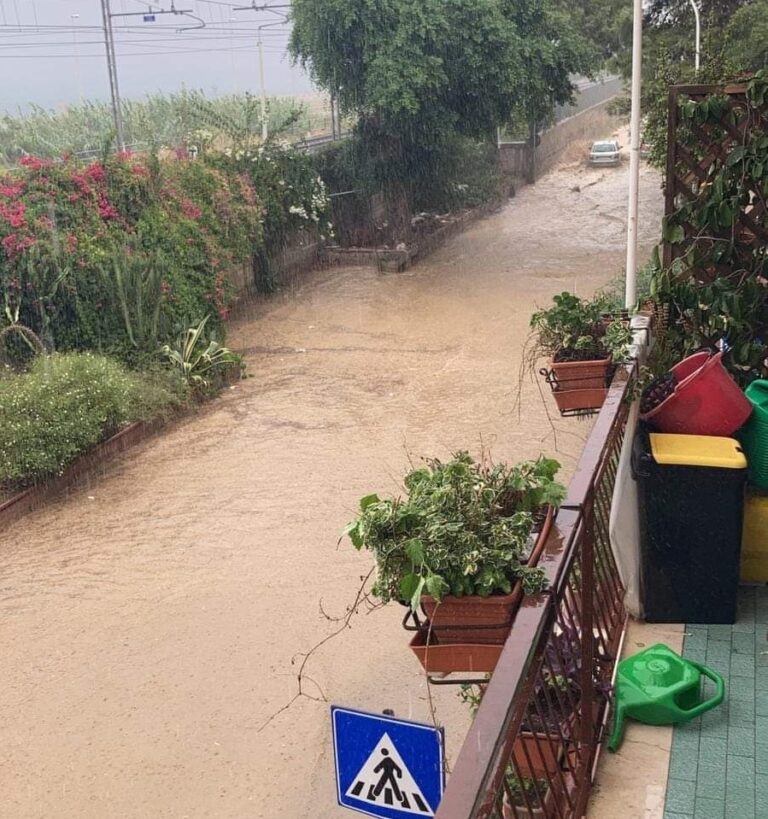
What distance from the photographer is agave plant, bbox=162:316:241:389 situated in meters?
12.4

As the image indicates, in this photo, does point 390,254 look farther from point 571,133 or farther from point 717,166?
point 571,133

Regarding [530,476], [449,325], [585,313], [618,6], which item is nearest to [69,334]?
[449,325]

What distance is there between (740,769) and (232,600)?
4733 mm

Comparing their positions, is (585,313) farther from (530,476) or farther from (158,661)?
(158,661)

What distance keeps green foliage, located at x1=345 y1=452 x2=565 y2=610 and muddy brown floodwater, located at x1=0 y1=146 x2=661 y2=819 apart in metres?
3.05

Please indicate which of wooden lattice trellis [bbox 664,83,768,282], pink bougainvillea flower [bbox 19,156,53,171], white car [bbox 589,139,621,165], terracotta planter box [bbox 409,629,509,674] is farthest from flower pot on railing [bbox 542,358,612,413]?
white car [bbox 589,139,621,165]

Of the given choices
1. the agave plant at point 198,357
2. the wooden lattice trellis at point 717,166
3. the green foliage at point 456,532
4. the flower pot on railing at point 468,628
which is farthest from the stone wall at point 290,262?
the flower pot on railing at point 468,628

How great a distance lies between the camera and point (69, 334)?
1245 centimetres

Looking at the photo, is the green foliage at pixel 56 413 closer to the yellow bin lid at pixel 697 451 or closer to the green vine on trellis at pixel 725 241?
the green vine on trellis at pixel 725 241

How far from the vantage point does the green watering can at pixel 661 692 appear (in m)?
3.40

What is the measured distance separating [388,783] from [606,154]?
108ft

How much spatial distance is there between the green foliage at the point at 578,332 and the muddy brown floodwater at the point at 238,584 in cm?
222

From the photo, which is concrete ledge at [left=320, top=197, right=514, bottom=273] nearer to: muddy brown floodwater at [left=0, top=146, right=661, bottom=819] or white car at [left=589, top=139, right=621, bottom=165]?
muddy brown floodwater at [left=0, top=146, right=661, bottom=819]

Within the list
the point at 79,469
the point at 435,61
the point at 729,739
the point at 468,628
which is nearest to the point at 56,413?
the point at 79,469
